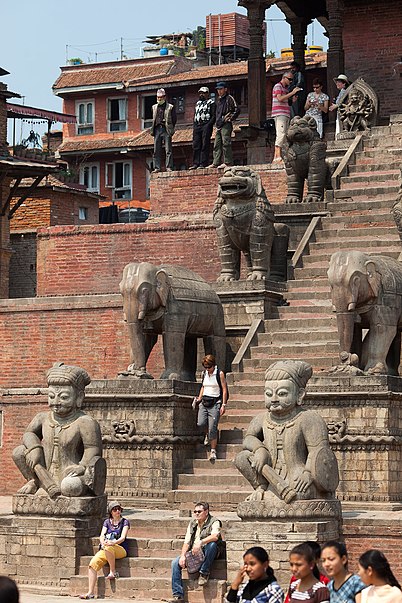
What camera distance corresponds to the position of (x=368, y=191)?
2678 centimetres

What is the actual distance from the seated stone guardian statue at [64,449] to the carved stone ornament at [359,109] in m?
10.8

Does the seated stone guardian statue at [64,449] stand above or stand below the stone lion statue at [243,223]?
below

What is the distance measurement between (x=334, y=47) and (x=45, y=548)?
14728 mm

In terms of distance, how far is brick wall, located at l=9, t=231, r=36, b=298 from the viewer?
134 feet

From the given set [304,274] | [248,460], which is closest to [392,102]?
[304,274]

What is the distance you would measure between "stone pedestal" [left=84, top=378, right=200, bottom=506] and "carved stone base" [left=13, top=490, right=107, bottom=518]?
1.79m

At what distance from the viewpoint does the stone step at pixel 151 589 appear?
722 inches

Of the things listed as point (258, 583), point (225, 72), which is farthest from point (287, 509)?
point (225, 72)

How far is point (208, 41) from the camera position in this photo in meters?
61.5

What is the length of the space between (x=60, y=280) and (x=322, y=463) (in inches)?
462

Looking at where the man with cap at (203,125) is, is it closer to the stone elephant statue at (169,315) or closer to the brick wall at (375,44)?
the brick wall at (375,44)

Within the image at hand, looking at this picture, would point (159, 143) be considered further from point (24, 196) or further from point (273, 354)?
point (24, 196)

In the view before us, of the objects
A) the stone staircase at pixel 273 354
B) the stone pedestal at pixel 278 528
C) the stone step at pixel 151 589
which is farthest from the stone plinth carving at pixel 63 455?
the stone pedestal at pixel 278 528

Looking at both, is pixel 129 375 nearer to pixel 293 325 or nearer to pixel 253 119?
pixel 293 325
